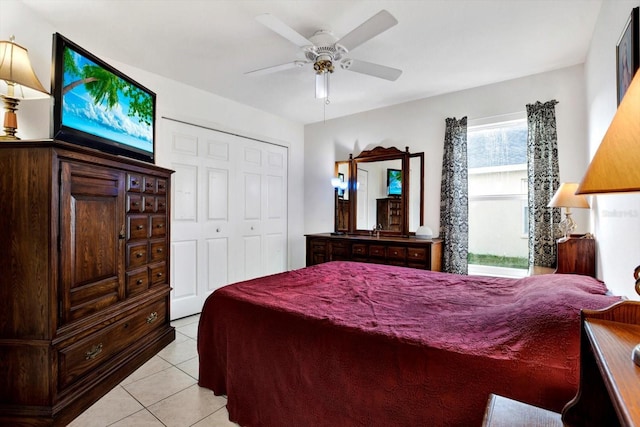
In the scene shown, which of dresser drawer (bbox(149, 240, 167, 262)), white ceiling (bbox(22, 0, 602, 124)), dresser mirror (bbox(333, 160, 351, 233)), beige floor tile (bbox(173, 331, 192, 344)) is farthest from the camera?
dresser mirror (bbox(333, 160, 351, 233))

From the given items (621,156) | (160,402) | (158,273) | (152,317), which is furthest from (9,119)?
(621,156)

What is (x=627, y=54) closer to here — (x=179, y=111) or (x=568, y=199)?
(x=568, y=199)

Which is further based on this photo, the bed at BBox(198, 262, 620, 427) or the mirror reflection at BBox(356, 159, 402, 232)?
the mirror reflection at BBox(356, 159, 402, 232)

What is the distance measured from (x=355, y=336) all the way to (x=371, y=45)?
2397 mm

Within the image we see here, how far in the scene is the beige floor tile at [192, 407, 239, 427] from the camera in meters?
1.78

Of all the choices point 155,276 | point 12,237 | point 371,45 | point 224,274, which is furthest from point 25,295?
point 371,45

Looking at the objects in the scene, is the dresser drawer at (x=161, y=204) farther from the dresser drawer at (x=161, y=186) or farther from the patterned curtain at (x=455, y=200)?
the patterned curtain at (x=455, y=200)

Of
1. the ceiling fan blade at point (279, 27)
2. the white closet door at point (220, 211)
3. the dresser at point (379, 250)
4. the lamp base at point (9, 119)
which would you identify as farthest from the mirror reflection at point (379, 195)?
the lamp base at point (9, 119)

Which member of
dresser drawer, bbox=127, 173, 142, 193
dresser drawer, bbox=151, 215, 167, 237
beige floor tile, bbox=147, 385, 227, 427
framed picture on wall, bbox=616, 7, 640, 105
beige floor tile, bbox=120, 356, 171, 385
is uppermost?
framed picture on wall, bbox=616, 7, 640, 105

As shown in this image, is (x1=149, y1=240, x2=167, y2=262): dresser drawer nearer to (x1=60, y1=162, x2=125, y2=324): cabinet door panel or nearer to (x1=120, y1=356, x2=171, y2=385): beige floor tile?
(x1=60, y1=162, x2=125, y2=324): cabinet door panel

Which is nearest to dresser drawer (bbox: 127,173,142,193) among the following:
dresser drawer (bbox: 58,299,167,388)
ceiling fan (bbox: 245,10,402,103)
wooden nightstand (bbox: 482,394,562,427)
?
dresser drawer (bbox: 58,299,167,388)

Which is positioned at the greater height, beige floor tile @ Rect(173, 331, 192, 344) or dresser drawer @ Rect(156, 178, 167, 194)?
dresser drawer @ Rect(156, 178, 167, 194)

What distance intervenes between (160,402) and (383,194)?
335 centimetres

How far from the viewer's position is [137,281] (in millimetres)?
2502
